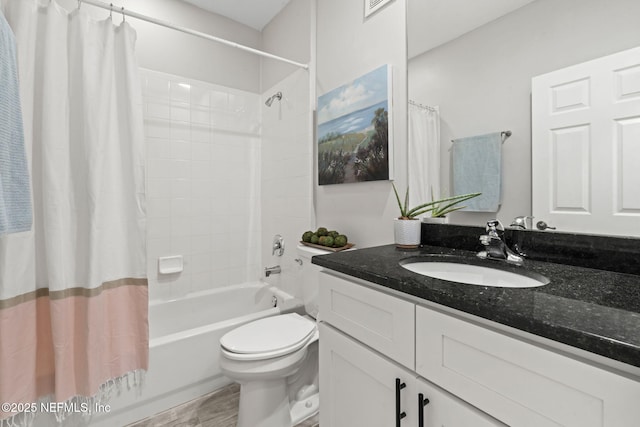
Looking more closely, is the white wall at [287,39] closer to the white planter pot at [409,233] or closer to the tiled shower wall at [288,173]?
the tiled shower wall at [288,173]

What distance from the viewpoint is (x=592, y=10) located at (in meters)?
0.80

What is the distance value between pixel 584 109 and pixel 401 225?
655 mm

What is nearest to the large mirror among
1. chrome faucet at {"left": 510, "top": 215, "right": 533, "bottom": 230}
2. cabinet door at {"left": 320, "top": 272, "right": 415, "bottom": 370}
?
chrome faucet at {"left": 510, "top": 215, "right": 533, "bottom": 230}

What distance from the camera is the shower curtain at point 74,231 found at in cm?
113

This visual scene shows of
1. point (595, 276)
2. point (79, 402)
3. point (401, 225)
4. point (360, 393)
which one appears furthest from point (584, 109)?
point (79, 402)

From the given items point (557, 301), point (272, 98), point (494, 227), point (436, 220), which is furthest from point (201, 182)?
point (557, 301)

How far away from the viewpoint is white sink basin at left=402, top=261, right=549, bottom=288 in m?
0.82

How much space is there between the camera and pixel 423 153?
1.28 metres

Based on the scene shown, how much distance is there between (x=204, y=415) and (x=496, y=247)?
5.30ft

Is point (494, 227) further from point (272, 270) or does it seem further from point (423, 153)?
point (272, 270)

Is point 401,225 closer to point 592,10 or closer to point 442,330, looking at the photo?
point 442,330

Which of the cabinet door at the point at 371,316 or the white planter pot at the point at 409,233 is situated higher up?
the white planter pot at the point at 409,233

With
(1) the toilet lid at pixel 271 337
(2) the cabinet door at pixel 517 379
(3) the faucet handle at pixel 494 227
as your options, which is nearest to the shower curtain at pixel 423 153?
(3) the faucet handle at pixel 494 227

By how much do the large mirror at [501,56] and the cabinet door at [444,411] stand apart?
64cm
